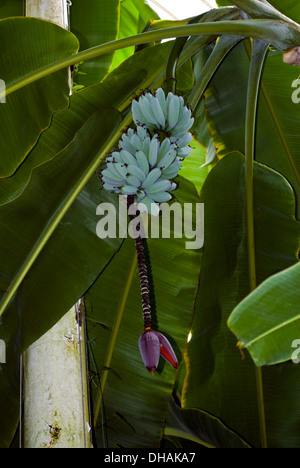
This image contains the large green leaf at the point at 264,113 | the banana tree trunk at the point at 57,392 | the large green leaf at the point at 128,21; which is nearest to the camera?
the banana tree trunk at the point at 57,392

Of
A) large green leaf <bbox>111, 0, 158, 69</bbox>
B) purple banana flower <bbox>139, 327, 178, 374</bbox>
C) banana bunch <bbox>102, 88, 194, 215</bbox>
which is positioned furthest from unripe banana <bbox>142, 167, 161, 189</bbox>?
large green leaf <bbox>111, 0, 158, 69</bbox>

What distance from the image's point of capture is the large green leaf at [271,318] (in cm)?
79

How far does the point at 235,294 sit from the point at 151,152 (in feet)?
1.68

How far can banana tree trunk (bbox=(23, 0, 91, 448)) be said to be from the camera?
897 millimetres

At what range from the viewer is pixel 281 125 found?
4.85 ft

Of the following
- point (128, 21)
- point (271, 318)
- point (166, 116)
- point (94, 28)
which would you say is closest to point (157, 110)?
point (166, 116)

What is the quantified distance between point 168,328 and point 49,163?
0.53 metres

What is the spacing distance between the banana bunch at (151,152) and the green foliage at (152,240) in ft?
0.39

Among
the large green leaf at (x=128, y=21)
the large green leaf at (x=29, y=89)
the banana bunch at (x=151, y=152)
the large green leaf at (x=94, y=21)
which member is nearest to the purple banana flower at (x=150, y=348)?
the banana bunch at (x=151, y=152)

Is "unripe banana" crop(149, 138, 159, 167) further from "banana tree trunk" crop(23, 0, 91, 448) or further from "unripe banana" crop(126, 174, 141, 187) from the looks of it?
"banana tree trunk" crop(23, 0, 91, 448)

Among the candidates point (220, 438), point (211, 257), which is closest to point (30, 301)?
point (211, 257)

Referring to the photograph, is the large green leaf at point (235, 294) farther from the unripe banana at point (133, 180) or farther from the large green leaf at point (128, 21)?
the large green leaf at point (128, 21)

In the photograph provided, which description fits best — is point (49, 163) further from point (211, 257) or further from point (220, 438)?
point (220, 438)
